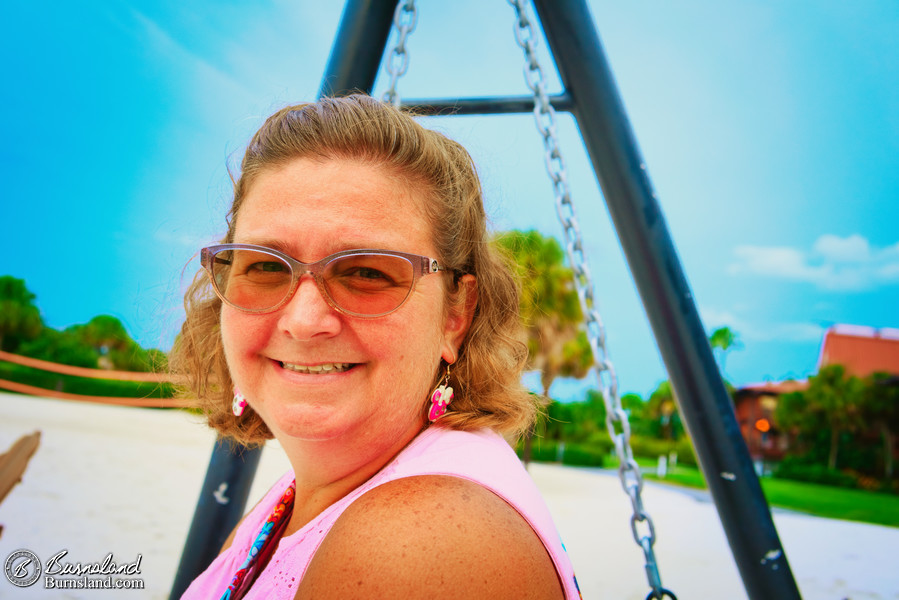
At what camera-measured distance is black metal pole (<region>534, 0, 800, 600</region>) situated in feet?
6.16

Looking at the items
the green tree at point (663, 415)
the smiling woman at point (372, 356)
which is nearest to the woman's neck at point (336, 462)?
the smiling woman at point (372, 356)

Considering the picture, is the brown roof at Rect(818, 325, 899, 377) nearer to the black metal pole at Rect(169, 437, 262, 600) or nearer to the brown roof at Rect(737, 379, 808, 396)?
the brown roof at Rect(737, 379, 808, 396)

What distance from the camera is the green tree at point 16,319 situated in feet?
129

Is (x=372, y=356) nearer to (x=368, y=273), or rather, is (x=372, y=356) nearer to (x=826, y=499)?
(x=368, y=273)

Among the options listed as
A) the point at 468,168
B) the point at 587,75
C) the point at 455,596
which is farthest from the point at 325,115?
the point at 587,75

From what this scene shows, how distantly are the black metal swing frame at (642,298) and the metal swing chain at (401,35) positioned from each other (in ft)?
0.12

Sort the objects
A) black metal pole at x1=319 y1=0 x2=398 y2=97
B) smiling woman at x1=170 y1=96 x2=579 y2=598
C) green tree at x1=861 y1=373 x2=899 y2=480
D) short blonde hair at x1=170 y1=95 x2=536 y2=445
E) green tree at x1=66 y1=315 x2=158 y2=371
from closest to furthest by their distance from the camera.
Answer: smiling woman at x1=170 y1=96 x2=579 y2=598, short blonde hair at x1=170 y1=95 x2=536 y2=445, black metal pole at x1=319 y1=0 x2=398 y2=97, green tree at x1=861 y1=373 x2=899 y2=480, green tree at x1=66 y1=315 x2=158 y2=371

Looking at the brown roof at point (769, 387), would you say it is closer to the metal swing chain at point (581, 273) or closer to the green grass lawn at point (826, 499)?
the green grass lawn at point (826, 499)

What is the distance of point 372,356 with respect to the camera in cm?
114

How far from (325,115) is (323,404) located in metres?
0.64

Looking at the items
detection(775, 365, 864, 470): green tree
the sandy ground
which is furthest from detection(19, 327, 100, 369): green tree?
detection(775, 365, 864, 470): green tree

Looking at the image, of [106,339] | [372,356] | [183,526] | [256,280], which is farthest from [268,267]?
[106,339]

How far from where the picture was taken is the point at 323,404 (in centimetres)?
116

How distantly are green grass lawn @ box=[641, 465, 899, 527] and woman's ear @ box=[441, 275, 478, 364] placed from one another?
21.7 meters
